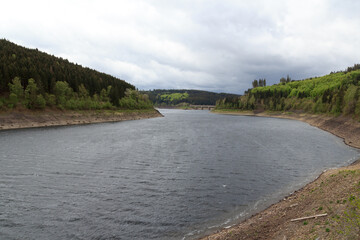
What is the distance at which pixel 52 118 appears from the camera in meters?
85.2

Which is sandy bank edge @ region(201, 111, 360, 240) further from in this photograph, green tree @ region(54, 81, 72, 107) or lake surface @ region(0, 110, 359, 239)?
green tree @ region(54, 81, 72, 107)

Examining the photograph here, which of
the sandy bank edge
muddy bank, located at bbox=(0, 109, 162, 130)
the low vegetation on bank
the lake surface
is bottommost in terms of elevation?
the lake surface

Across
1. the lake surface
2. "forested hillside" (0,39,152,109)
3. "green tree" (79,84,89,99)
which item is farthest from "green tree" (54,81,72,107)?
the lake surface

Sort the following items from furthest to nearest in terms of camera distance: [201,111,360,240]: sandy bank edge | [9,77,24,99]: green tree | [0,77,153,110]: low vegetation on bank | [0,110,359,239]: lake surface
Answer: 1. [9,77,24,99]: green tree
2. [0,77,153,110]: low vegetation on bank
3. [0,110,359,239]: lake surface
4. [201,111,360,240]: sandy bank edge

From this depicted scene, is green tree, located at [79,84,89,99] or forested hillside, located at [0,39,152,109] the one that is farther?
green tree, located at [79,84,89,99]

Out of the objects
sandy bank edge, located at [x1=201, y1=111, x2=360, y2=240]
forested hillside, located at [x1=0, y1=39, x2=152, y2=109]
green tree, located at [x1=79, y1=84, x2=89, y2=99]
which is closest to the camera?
sandy bank edge, located at [x1=201, y1=111, x2=360, y2=240]

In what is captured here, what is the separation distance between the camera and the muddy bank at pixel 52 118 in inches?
→ 2788

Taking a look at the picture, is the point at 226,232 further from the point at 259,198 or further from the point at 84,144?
the point at 84,144

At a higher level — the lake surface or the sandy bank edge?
the sandy bank edge

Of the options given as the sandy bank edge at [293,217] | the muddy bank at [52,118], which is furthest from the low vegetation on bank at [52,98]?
the sandy bank edge at [293,217]

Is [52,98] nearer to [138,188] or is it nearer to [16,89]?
[16,89]

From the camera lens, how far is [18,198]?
749 inches

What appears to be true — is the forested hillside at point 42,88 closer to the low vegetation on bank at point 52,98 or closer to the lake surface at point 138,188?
the low vegetation on bank at point 52,98

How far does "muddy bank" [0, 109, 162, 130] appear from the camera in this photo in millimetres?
70812
